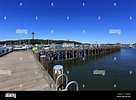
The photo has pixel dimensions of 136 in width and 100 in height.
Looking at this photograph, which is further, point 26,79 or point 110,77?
point 110,77

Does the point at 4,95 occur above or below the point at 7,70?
above

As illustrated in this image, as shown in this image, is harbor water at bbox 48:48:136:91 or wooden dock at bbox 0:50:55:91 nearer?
wooden dock at bbox 0:50:55:91

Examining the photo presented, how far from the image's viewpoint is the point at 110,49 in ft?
101

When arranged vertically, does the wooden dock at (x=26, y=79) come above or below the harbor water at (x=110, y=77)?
above

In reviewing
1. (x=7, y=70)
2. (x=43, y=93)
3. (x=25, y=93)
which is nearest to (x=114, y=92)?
(x=43, y=93)

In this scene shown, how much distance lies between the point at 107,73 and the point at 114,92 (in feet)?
23.6

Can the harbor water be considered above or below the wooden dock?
below

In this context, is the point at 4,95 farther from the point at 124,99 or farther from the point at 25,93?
the point at 124,99

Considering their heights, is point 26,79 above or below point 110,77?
above

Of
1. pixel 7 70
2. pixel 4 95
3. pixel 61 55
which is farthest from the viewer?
pixel 61 55

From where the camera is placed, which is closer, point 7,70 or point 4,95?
point 4,95

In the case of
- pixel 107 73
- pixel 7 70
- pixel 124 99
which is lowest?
pixel 107 73

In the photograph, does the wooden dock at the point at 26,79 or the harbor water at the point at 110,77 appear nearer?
the wooden dock at the point at 26,79

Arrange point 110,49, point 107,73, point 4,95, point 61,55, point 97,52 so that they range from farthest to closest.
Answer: point 110,49 < point 97,52 < point 61,55 < point 107,73 < point 4,95
